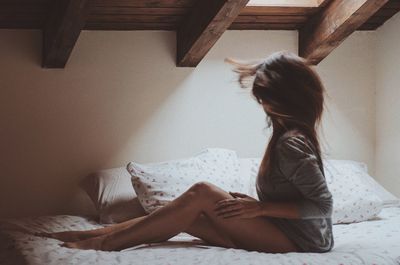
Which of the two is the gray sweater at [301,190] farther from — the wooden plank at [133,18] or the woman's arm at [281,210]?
the wooden plank at [133,18]

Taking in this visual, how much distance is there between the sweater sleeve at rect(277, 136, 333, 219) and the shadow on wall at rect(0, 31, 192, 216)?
59.0 inches

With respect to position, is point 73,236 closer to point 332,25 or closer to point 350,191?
point 350,191

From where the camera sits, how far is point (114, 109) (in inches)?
143

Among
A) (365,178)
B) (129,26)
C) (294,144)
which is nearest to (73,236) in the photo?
(294,144)

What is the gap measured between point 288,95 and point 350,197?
106 centimetres

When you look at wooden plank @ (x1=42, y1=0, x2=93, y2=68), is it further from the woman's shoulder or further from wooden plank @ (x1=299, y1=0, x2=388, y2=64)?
wooden plank @ (x1=299, y1=0, x2=388, y2=64)

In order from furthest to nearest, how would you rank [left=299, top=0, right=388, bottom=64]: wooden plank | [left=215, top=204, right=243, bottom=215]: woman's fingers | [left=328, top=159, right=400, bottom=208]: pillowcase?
[left=328, top=159, right=400, bottom=208]: pillowcase → [left=299, top=0, right=388, bottom=64]: wooden plank → [left=215, top=204, right=243, bottom=215]: woman's fingers

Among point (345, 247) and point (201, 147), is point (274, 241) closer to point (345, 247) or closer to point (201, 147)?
point (345, 247)

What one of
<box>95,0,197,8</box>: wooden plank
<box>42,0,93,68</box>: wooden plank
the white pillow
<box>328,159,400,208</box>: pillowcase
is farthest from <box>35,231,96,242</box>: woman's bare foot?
<box>328,159,400,208</box>: pillowcase

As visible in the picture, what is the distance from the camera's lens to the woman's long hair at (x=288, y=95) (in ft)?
7.62

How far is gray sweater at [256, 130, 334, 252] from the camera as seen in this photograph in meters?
2.24

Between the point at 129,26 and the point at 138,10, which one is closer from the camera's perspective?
the point at 138,10

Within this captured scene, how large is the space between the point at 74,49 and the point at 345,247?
182 centimetres

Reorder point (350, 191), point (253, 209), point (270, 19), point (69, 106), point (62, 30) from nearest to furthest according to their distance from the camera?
point (253, 209), point (62, 30), point (350, 191), point (69, 106), point (270, 19)
